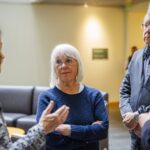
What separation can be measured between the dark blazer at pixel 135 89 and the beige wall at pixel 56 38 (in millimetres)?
6235

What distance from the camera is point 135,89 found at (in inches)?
83.0

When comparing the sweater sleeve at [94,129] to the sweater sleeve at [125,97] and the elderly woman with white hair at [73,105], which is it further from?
the sweater sleeve at [125,97]

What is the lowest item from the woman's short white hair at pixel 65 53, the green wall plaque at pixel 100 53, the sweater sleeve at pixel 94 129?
the sweater sleeve at pixel 94 129

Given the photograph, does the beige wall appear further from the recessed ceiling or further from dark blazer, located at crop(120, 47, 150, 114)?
dark blazer, located at crop(120, 47, 150, 114)

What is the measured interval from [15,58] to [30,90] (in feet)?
8.96

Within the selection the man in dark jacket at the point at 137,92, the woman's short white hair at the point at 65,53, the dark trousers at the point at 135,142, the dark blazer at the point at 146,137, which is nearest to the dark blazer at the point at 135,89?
the man in dark jacket at the point at 137,92

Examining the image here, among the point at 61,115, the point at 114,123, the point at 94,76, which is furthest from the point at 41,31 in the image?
the point at 61,115

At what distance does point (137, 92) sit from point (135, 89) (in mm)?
34

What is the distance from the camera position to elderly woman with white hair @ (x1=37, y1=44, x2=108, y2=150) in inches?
75.9

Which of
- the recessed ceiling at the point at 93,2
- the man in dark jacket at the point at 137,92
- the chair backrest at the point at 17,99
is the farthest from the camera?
the recessed ceiling at the point at 93,2

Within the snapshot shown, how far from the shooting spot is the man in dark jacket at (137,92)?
201 cm

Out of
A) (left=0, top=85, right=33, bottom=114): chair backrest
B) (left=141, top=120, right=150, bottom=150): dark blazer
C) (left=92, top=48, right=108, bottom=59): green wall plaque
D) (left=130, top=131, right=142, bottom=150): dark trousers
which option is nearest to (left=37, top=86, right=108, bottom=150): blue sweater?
Result: (left=130, top=131, right=142, bottom=150): dark trousers

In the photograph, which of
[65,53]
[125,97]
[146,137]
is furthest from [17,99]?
[146,137]

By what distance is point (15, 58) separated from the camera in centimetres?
822
